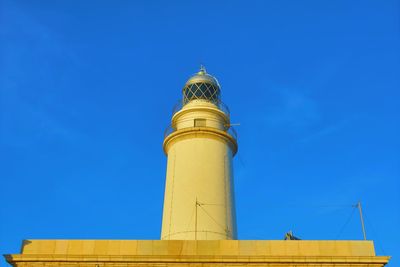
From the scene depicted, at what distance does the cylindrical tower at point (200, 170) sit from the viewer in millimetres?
17297

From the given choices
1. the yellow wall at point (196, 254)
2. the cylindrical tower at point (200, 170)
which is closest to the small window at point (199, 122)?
the cylindrical tower at point (200, 170)

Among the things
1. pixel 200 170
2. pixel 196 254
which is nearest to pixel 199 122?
pixel 200 170

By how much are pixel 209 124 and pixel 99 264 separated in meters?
8.60

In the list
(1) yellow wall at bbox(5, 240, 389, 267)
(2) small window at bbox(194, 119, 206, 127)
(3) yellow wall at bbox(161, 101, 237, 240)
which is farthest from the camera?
(2) small window at bbox(194, 119, 206, 127)

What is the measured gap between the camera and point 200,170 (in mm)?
18266

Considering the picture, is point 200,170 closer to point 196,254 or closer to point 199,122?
point 199,122

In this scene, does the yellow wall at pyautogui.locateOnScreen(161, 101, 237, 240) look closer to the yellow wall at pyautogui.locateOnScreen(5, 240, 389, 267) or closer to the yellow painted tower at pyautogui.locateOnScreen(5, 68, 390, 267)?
the yellow painted tower at pyautogui.locateOnScreen(5, 68, 390, 267)

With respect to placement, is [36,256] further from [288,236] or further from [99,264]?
[288,236]

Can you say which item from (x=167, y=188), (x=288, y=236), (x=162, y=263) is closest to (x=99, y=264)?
(x=162, y=263)

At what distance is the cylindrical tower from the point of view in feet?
56.7

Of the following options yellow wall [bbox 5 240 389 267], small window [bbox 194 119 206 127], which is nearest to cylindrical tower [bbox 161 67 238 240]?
small window [bbox 194 119 206 127]

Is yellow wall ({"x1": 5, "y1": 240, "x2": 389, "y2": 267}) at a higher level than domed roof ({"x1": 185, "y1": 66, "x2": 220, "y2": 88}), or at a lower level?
lower

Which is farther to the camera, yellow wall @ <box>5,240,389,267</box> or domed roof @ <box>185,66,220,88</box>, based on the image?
domed roof @ <box>185,66,220,88</box>

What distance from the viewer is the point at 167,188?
18.8 metres
